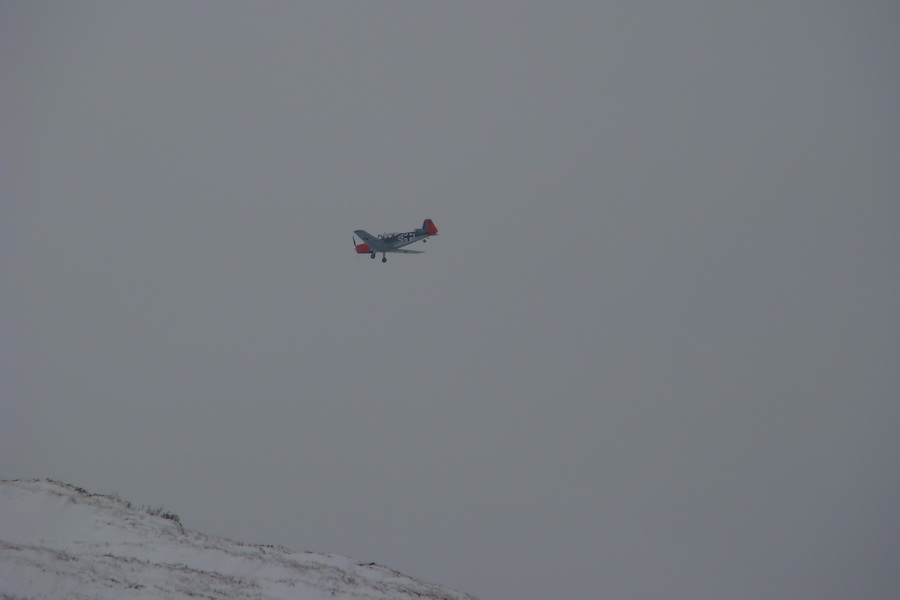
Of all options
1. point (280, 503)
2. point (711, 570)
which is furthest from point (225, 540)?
point (711, 570)

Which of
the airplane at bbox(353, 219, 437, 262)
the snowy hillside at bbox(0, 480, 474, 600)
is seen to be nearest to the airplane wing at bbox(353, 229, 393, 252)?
the airplane at bbox(353, 219, 437, 262)

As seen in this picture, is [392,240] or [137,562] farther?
[392,240]

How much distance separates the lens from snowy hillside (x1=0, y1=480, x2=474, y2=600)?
2338cm

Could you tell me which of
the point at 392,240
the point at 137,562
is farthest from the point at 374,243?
the point at 137,562

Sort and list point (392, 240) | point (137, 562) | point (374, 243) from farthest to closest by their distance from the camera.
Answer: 1. point (392, 240)
2. point (374, 243)
3. point (137, 562)

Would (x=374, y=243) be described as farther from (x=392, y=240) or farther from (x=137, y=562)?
(x=137, y=562)

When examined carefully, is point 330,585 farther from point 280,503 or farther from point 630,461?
point 630,461

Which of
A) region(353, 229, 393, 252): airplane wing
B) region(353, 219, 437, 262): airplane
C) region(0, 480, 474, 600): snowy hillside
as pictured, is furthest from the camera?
region(353, 219, 437, 262): airplane

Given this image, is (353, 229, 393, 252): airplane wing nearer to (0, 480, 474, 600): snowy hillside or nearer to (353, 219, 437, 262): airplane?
(353, 219, 437, 262): airplane

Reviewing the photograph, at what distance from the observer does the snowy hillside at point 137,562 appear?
23375 mm

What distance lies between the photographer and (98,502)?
30.9 metres

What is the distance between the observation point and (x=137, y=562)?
1029 inches

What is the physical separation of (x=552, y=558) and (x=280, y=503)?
157ft

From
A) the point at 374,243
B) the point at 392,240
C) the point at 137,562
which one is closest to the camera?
the point at 137,562
